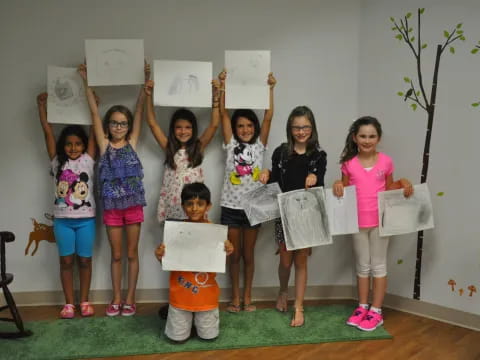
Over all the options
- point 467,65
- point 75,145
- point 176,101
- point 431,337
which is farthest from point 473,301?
point 75,145

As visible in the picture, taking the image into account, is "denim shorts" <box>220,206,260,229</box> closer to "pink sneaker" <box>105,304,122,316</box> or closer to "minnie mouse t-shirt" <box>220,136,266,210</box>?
"minnie mouse t-shirt" <box>220,136,266,210</box>

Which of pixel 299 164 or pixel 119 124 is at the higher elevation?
pixel 119 124

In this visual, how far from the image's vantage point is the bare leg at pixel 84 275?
10.0ft

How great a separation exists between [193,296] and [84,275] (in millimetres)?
920

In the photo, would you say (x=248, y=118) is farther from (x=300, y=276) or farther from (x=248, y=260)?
(x=300, y=276)

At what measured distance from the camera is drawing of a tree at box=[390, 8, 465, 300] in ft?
9.65

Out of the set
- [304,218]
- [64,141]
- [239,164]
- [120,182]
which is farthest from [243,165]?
[64,141]

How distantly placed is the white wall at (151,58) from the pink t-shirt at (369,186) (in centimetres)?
46

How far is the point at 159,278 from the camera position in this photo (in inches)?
130

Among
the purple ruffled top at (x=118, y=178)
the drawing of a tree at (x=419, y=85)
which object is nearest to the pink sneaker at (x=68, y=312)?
the purple ruffled top at (x=118, y=178)

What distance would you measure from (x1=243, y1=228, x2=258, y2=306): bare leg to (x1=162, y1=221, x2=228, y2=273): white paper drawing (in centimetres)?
56

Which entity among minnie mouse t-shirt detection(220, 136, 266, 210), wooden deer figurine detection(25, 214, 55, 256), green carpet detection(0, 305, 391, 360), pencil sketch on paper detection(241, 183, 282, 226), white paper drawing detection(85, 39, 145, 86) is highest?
white paper drawing detection(85, 39, 145, 86)

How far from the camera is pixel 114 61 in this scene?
291 cm

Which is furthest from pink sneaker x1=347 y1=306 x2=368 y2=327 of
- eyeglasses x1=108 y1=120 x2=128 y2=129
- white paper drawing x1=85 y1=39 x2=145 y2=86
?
white paper drawing x1=85 y1=39 x2=145 y2=86
